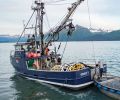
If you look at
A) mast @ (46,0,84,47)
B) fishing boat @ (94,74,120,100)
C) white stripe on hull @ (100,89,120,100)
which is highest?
mast @ (46,0,84,47)

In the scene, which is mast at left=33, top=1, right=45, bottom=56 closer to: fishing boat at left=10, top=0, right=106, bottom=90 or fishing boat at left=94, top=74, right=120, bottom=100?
fishing boat at left=10, top=0, right=106, bottom=90

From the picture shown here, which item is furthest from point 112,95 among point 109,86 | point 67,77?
point 67,77

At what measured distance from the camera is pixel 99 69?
1063 inches

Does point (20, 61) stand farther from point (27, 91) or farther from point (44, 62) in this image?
point (27, 91)

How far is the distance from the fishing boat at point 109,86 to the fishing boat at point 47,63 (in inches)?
51.1

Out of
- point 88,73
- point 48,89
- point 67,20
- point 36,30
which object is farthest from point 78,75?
point 36,30

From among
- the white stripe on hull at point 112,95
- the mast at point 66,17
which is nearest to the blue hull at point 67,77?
the white stripe on hull at point 112,95

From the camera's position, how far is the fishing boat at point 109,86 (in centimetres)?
2255

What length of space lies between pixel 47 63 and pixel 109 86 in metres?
8.65

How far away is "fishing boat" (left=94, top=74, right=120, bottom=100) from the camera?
2255cm

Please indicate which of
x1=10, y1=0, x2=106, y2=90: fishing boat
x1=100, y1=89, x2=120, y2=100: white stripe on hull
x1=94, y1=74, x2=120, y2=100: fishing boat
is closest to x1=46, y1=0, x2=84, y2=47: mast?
x1=10, y1=0, x2=106, y2=90: fishing boat

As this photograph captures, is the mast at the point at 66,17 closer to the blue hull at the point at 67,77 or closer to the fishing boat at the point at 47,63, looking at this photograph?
the fishing boat at the point at 47,63

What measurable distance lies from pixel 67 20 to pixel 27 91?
770 cm

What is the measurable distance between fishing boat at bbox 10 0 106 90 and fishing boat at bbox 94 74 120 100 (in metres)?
1.30
